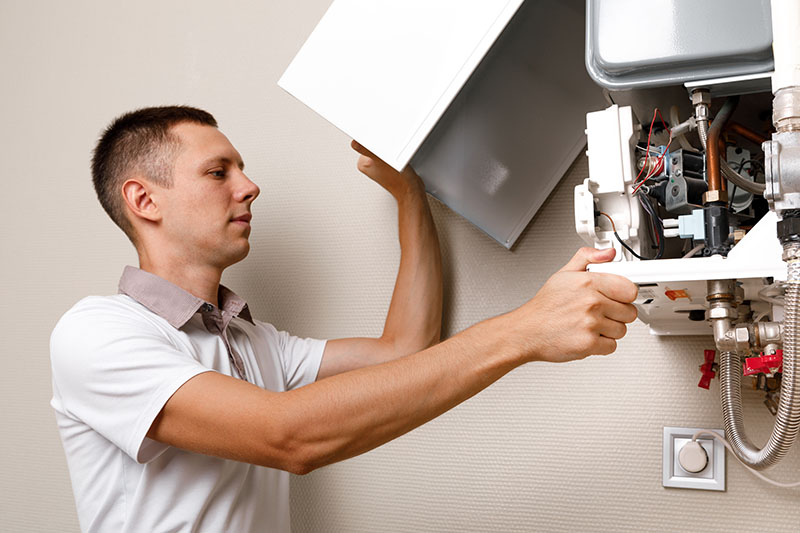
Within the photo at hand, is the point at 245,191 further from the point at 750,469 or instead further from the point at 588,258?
the point at 750,469

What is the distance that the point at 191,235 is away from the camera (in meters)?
1.24

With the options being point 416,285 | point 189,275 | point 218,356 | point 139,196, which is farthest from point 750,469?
point 139,196

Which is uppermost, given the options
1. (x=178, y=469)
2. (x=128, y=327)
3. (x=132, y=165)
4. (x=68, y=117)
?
(x=68, y=117)

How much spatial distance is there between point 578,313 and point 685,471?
475mm

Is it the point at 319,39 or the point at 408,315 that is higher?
the point at 319,39

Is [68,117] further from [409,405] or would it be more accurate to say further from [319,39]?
[409,405]

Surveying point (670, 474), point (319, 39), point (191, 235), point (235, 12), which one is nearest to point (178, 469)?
point (191, 235)

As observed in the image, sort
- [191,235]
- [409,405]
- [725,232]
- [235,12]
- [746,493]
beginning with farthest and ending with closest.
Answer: [235,12]
[191,235]
[746,493]
[409,405]
[725,232]

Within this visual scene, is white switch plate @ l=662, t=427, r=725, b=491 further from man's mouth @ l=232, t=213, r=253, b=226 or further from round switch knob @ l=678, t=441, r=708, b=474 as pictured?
man's mouth @ l=232, t=213, r=253, b=226

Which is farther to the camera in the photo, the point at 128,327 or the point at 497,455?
the point at 497,455

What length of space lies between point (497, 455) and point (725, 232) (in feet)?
2.12

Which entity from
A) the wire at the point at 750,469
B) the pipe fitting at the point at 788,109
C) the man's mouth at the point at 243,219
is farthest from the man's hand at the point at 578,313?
the man's mouth at the point at 243,219

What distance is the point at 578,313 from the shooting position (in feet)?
2.79

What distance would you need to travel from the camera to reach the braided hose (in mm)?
685
